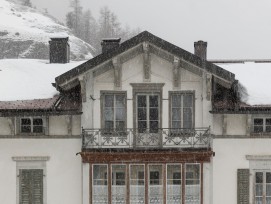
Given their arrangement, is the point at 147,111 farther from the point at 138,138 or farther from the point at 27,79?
the point at 27,79

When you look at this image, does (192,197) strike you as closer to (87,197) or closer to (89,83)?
(87,197)

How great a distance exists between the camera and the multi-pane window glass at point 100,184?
19766 mm

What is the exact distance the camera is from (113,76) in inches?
783

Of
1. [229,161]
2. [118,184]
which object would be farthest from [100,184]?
[229,161]

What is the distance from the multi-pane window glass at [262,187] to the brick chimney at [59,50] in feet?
37.6

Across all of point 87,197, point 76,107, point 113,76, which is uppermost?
point 113,76

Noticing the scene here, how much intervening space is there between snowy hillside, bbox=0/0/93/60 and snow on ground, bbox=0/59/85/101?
241 feet

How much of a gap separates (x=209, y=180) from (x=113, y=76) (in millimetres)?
5957

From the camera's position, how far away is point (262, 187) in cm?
1997

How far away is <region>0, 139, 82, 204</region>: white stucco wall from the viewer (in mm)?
20109

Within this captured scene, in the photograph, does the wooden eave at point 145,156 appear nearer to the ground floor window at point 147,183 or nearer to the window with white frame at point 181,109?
the ground floor window at point 147,183

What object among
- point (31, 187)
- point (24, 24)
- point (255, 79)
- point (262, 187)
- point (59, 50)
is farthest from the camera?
point (24, 24)

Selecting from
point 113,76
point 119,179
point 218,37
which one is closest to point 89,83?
point 113,76

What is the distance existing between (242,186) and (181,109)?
415cm
